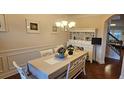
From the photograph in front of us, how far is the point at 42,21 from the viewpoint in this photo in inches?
139

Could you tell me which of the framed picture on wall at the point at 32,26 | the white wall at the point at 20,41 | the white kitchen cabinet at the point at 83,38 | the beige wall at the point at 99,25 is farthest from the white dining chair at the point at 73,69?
the beige wall at the point at 99,25

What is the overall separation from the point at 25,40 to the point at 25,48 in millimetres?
262

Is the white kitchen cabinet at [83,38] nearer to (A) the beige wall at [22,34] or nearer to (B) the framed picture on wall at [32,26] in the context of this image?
(A) the beige wall at [22,34]

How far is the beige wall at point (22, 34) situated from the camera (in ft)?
8.56

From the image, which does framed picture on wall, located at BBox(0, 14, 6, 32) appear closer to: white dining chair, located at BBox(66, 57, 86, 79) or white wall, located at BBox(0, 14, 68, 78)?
white wall, located at BBox(0, 14, 68, 78)

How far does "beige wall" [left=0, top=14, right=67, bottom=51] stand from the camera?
2609 millimetres

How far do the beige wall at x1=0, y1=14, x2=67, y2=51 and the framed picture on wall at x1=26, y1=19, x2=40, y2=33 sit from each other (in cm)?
10

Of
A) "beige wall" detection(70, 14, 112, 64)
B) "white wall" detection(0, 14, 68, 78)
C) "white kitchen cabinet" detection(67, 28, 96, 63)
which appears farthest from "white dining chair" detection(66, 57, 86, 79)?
"beige wall" detection(70, 14, 112, 64)

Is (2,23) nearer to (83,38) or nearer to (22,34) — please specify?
(22,34)

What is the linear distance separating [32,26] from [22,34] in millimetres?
452

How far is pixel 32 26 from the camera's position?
3170 millimetres
